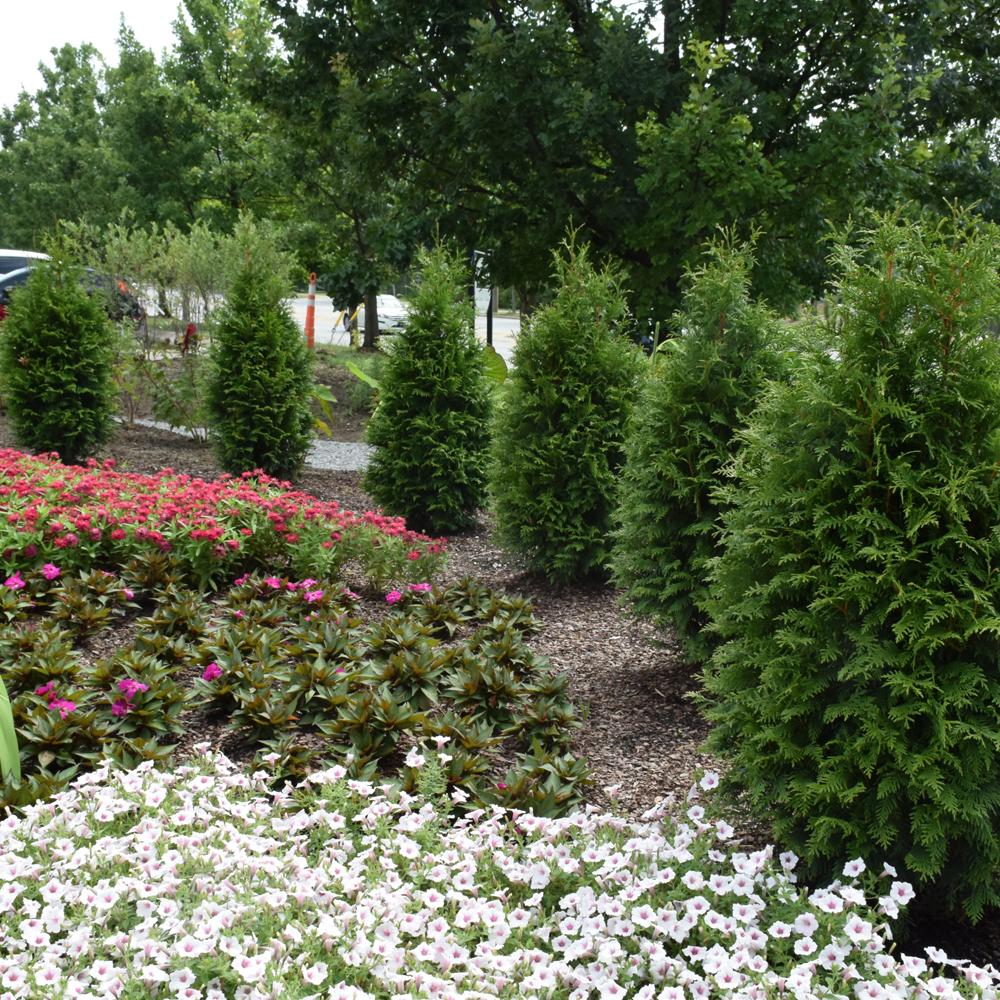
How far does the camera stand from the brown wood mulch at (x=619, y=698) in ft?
9.29

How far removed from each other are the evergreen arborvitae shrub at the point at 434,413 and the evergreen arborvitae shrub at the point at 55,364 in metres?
3.45

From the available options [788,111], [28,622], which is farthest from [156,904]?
[788,111]

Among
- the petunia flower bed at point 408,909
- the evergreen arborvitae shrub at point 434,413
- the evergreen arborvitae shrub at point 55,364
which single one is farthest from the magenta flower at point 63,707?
the evergreen arborvitae shrub at point 55,364

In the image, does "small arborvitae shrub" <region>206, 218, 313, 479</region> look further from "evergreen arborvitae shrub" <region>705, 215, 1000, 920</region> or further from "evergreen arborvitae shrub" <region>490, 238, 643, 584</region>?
"evergreen arborvitae shrub" <region>705, 215, 1000, 920</region>

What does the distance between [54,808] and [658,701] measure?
93.3 inches

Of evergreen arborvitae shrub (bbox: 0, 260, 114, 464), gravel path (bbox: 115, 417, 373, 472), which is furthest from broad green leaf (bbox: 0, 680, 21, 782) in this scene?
evergreen arborvitae shrub (bbox: 0, 260, 114, 464)

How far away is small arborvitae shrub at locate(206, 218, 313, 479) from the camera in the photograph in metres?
7.80

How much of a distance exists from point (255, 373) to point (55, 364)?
2.20 meters

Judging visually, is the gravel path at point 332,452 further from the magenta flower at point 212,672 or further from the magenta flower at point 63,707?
the magenta flower at point 63,707

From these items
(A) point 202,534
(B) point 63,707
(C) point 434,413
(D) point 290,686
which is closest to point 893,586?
(D) point 290,686

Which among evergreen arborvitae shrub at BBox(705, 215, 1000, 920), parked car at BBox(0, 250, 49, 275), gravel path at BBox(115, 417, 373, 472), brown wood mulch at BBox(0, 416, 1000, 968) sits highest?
parked car at BBox(0, 250, 49, 275)

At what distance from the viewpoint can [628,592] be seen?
4051 mm

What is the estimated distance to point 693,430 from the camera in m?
3.84

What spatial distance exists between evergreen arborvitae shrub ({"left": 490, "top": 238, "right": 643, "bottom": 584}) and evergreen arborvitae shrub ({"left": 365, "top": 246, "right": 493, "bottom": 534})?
4.27 ft
